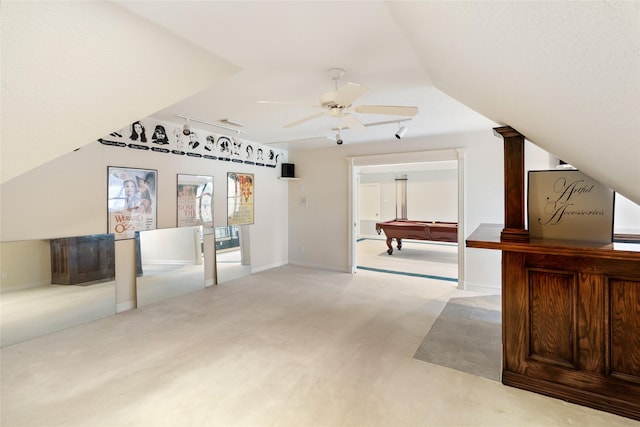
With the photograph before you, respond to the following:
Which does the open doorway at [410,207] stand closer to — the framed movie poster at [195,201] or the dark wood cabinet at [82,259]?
the framed movie poster at [195,201]

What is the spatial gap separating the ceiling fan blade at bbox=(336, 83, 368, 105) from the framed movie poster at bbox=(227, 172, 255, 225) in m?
3.47

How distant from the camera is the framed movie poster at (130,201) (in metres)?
3.79

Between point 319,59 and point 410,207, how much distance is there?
27.1 feet

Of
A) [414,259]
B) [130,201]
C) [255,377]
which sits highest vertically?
[130,201]

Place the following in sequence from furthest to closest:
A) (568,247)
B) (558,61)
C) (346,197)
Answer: (346,197) < (568,247) < (558,61)

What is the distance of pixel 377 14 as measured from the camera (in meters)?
1.77

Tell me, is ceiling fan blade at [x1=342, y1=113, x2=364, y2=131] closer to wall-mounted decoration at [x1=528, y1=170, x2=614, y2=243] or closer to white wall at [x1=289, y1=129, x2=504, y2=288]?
wall-mounted decoration at [x1=528, y1=170, x2=614, y2=243]

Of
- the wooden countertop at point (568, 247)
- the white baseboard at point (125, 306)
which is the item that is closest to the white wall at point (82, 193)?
the white baseboard at point (125, 306)

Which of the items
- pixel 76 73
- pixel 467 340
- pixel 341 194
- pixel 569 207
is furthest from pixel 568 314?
pixel 341 194

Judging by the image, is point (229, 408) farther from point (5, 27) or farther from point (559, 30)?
point (559, 30)

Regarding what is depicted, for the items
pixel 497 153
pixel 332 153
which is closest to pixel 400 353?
pixel 497 153

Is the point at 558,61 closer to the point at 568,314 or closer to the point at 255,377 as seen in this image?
the point at 568,314

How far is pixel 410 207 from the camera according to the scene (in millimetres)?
9977

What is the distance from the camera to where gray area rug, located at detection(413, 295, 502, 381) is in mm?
2541
